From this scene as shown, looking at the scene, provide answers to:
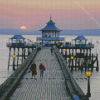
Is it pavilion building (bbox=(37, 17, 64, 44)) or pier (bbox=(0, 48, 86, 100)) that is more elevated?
pavilion building (bbox=(37, 17, 64, 44))

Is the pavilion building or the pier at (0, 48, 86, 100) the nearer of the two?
the pier at (0, 48, 86, 100)

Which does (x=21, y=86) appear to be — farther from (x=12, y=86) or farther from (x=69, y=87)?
(x=69, y=87)

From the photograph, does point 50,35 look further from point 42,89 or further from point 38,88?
point 42,89

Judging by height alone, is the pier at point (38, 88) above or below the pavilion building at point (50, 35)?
below

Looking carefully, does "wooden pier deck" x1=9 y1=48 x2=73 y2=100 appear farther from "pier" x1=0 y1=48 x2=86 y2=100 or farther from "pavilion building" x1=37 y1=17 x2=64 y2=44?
"pavilion building" x1=37 y1=17 x2=64 y2=44

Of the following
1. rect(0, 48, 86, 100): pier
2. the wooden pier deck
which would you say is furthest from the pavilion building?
A: rect(0, 48, 86, 100): pier

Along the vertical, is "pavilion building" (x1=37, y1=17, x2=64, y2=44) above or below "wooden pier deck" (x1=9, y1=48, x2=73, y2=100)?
above

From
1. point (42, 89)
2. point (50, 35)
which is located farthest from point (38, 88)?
point (50, 35)

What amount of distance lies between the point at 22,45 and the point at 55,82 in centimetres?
4329

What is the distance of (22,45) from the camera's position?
59.8 metres

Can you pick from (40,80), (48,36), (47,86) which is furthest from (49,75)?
(48,36)

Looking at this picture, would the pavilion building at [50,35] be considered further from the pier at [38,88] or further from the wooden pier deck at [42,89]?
the pier at [38,88]

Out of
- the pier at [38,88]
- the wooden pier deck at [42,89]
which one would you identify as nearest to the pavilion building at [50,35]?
the wooden pier deck at [42,89]

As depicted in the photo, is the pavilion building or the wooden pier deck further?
the pavilion building
